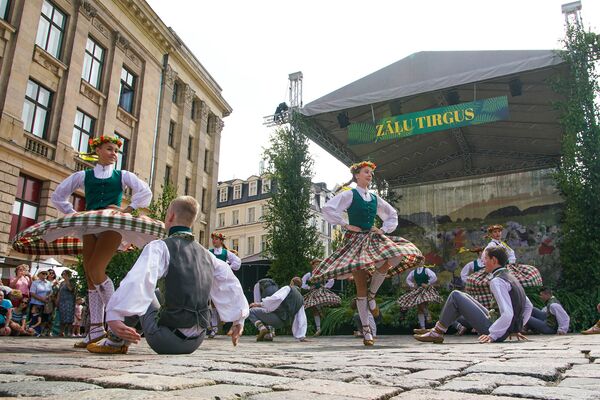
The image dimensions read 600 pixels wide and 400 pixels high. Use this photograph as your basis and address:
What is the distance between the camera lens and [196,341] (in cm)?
370

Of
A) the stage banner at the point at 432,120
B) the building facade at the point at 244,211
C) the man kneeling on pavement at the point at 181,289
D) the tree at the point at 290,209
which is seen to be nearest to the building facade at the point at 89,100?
the tree at the point at 290,209

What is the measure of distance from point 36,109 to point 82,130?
2.57 meters

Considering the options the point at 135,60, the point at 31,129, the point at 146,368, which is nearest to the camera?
the point at 146,368

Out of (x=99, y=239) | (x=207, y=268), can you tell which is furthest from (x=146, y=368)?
(x=99, y=239)

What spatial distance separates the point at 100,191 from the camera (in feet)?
16.5

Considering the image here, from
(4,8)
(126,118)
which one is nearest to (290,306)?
(4,8)

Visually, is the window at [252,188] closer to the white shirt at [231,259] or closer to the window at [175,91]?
the window at [175,91]

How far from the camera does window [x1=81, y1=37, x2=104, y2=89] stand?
71.6 ft

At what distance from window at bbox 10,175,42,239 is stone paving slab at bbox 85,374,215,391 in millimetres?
17893

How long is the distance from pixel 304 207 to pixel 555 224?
9.00m

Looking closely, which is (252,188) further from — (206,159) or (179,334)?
(179,334)

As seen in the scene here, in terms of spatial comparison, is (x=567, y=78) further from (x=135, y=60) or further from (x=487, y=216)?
(x=135, y=60)

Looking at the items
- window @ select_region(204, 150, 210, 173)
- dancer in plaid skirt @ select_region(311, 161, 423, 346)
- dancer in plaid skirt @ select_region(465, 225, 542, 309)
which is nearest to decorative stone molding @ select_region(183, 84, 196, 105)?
window @ select_region(204, 150, 210, 173)

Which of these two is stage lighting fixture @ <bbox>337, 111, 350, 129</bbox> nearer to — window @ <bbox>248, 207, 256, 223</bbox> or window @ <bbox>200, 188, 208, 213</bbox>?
window @ <bbox>200, 188, 208, 213</bbox>
